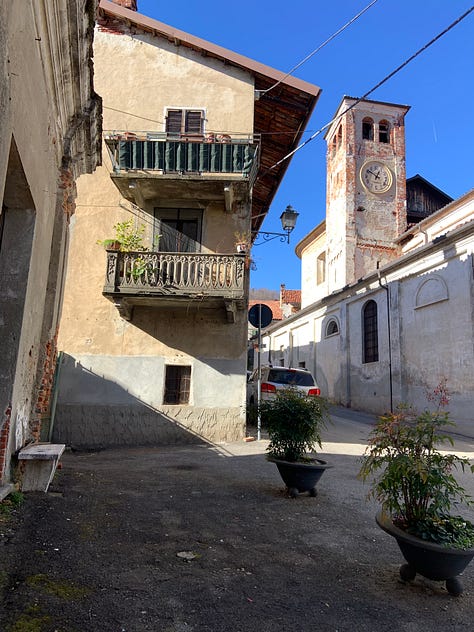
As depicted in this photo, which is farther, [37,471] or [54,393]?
[54,393]

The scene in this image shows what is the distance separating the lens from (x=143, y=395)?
36.5 ft

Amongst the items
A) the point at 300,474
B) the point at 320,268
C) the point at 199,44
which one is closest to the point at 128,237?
the point at 199,44

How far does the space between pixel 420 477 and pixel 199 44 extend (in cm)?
1294

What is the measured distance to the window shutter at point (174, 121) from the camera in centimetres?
1248

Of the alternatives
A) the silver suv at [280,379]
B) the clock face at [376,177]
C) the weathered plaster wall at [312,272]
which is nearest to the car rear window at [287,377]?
the silver suv at [280,379]

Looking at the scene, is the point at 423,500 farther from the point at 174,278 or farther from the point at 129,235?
the point at 129,235

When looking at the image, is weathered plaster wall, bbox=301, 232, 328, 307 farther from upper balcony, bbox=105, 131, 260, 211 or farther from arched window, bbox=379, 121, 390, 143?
upper balcony, bbox=105, 131, 260, 211

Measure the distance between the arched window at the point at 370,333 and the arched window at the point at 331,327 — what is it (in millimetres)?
3248

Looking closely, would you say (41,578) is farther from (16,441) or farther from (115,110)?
(115,110)

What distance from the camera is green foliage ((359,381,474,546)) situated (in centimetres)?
326

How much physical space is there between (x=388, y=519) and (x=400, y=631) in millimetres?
937

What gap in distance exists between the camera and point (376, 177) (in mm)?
30953

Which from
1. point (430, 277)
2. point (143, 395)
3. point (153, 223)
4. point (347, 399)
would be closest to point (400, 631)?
point (143, 395)

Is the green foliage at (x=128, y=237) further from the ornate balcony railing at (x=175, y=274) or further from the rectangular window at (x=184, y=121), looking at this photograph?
the rectangular window at (x=184, y=121)
